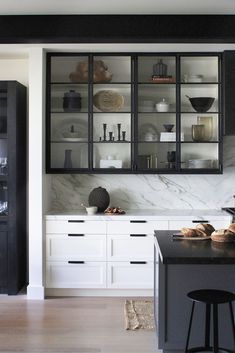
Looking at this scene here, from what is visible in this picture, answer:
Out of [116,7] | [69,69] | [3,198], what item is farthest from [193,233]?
[69,69]

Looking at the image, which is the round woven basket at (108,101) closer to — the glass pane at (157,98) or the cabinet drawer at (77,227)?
the glass pane at (157,98)

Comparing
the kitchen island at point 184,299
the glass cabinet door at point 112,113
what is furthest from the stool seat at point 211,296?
the glass cabinet door at point 112,113

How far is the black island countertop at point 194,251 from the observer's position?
2.96 m

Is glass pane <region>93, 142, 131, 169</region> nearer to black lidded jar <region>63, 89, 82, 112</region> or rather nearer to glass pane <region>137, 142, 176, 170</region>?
glass pane <region>137, 142, 176, 170</region>

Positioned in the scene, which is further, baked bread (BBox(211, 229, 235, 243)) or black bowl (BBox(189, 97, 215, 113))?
black bowl (BBox(189, 97, 215, 113))

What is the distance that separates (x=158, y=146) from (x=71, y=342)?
2357 millimetres

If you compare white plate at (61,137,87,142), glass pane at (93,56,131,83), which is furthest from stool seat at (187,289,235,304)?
glass pane at (93,56,131,83)

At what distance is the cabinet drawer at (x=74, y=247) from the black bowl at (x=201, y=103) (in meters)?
1.73

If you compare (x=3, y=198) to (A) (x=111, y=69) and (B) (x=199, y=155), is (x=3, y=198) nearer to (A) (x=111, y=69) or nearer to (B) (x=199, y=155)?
(A) (x=111, y=69)

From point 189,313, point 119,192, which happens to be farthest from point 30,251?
point 189,313

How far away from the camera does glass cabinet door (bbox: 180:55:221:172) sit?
5.35 m

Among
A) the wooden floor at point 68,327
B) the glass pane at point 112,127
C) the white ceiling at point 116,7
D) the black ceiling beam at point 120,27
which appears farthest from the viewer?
the glass pane at point 112,127

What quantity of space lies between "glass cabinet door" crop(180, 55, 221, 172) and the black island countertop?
6.29ft

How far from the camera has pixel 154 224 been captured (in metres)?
5.11
